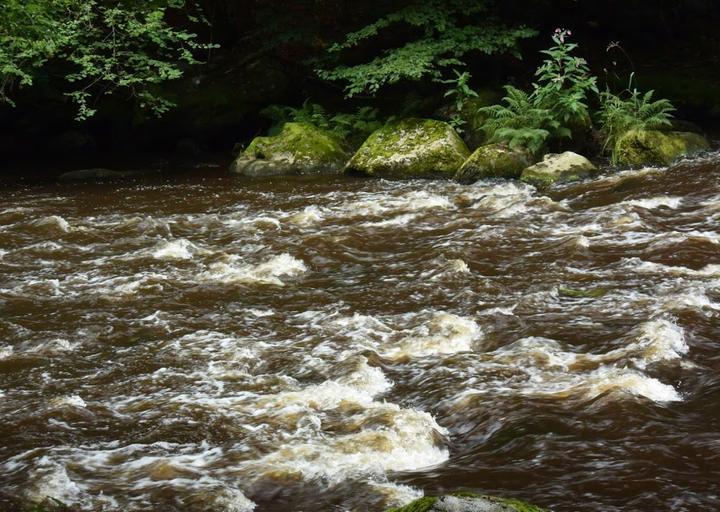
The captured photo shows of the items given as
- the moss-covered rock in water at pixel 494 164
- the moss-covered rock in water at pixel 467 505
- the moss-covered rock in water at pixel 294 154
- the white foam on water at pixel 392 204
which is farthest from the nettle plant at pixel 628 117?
the moss-covered rock in water at pixel 467 505

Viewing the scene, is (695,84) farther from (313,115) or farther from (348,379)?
(348,379)

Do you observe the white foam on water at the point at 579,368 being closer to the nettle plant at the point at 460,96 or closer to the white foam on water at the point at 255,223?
the white foam on water at the point at 255,223

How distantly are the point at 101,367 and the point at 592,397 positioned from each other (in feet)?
11.5

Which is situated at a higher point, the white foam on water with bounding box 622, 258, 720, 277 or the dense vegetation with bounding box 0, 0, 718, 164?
the dense vegetation with bounding box 0, 0, 718, 164

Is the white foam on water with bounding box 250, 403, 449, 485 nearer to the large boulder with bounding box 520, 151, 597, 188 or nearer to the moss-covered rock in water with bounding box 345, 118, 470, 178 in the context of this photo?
the large boulder with bounding box 520, 151, 597, 188

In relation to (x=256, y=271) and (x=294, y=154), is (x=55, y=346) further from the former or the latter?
(x=294, y=154)

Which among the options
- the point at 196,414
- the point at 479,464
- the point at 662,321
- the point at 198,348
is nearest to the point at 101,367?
the point at 198,348

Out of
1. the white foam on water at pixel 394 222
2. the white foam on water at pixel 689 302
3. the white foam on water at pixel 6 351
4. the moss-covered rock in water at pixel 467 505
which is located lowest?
the white foam on water at pixel 689 302

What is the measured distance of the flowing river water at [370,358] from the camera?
4016mm

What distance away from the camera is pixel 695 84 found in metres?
15.5

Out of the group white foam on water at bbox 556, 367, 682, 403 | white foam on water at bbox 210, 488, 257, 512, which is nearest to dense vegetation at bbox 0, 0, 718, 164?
white foam on water at bbox 556, 367, 682, 403

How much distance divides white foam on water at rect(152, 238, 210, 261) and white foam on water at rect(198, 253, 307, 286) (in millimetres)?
562

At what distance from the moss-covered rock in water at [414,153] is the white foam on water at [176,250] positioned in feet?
16.3

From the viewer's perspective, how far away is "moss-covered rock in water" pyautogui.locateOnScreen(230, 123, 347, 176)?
1458 centimetres
